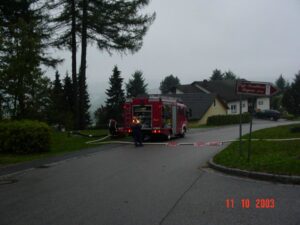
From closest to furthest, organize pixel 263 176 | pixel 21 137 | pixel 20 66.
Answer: pixel 263 176 < pixel 21 137 < pixel 20 66

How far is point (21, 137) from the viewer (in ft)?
64.6

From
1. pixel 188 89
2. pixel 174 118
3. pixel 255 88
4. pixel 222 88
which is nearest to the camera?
pixel 255 88

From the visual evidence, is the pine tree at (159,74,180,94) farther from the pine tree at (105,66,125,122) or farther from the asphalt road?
the asphalt road

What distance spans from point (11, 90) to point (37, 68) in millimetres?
2672

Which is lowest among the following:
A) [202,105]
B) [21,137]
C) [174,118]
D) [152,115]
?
[21,137]

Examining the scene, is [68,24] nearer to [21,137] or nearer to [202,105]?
[21,137]

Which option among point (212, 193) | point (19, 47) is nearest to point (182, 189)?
point (212, 193)

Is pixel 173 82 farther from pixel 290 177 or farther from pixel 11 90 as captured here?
pixel 290 177

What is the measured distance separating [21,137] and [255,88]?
35.6 ft

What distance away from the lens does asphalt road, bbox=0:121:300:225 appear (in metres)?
7.38

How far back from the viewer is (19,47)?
2558 cm

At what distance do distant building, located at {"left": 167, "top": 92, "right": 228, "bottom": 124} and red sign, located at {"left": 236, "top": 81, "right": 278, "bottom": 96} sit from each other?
51566mm

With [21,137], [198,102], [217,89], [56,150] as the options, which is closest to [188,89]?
[217,89]
